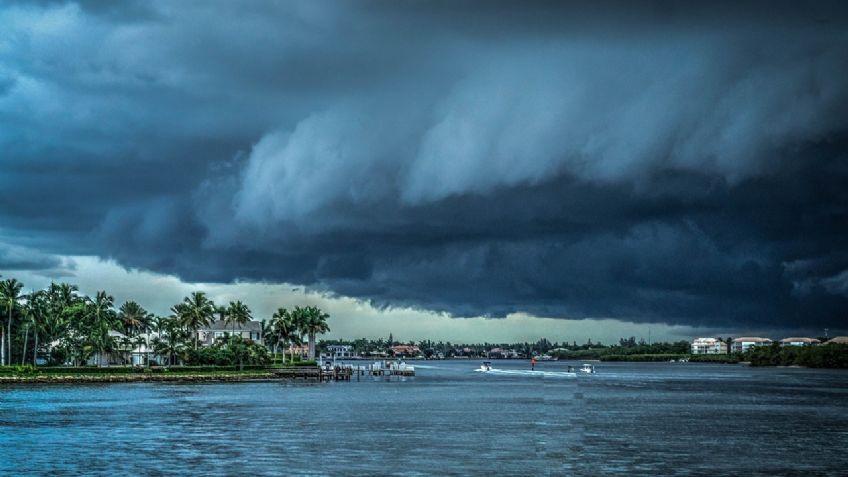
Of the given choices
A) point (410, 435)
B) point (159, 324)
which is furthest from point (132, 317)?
point (410, 435)

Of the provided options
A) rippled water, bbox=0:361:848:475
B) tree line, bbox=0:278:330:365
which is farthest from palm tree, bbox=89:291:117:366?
rippled water, bbox=0:361:848:475

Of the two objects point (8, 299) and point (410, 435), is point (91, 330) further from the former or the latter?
point (410, 435)

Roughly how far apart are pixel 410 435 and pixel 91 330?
4728 inches

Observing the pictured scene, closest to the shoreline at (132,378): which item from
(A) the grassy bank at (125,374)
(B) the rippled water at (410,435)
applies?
(A) the grassy bank at (125,374)

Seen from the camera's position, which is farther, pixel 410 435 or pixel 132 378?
pixel 132 378

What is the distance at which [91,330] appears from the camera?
173375 millimetres

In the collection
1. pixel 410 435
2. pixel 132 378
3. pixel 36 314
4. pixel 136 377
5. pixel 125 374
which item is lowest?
pixel 410 435

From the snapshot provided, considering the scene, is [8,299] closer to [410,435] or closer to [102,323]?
[102,323]

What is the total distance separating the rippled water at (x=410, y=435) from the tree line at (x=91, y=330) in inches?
1640

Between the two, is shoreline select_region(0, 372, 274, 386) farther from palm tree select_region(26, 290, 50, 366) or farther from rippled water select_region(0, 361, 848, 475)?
rippled water select_region(0, 361, 848, 475)

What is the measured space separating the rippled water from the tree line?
41661mm

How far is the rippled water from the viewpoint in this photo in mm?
53156

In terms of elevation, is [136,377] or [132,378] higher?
[136,377]

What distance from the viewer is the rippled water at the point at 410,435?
53.2m
